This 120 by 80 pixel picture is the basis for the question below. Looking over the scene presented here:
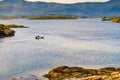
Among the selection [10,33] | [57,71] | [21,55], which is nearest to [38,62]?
[21,55]

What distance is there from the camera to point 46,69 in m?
68.2

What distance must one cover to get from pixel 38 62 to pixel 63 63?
18.8 ft

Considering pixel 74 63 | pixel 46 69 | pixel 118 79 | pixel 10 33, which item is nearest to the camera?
pixel 118 79

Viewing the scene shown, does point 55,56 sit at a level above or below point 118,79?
below

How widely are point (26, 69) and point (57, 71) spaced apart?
512 inches

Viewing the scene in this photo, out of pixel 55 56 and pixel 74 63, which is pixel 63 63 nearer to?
pixel 74 63

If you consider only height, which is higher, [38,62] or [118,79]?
[118,79]

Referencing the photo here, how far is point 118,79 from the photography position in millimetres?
38438

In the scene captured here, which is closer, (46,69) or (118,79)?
(118,79)

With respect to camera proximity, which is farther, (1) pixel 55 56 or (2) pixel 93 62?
(1) pixel 55 56

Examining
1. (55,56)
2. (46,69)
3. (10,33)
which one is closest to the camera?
(46,69)

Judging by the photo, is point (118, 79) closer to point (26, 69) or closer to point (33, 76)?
point (33, 76)

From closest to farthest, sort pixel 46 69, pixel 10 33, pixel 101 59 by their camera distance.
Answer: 1. pixel 46 69
2. pixel 101 59
3. pixel 10 33

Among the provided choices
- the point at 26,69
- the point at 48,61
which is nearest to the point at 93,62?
the point at 48,61
